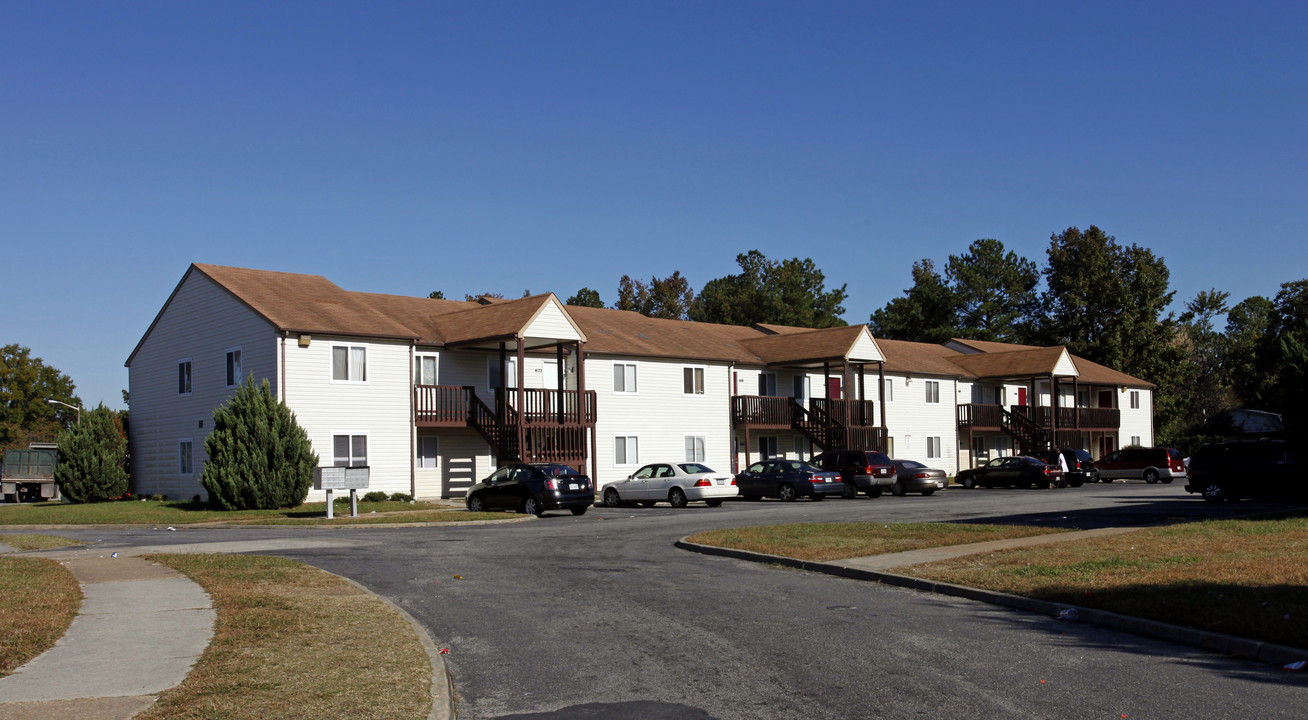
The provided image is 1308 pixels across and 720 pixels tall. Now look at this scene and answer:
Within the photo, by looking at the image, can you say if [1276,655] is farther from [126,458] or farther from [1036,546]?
[126,458]

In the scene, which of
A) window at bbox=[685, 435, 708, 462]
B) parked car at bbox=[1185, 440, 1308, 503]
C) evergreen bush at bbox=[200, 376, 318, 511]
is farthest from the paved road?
window at bbox=[685, 435, 708, 462]

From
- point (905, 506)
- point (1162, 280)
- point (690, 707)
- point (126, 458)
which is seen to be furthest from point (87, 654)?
point (1162, 280)

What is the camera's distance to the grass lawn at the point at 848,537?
17297mm

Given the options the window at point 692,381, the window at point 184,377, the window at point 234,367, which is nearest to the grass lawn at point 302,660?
the window at point 234,367

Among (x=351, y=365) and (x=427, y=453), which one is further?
(x=427, y=453)

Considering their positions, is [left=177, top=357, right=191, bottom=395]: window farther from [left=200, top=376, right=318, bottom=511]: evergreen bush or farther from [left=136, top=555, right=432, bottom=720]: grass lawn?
[left=136, top=555, right=432, bottom=720]: grass lawn

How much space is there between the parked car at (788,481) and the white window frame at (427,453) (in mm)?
10431

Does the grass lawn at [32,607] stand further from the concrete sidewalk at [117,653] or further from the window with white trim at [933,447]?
the window with white trim at [933,447]

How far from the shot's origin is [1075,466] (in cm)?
4725

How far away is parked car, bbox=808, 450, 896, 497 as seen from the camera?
3944 cm

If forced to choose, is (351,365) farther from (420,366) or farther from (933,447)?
(933,447)

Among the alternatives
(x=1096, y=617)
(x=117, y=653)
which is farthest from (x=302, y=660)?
(x=1096, y=617)

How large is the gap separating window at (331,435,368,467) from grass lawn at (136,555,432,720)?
2197 cm

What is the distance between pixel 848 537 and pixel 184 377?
28303mm
